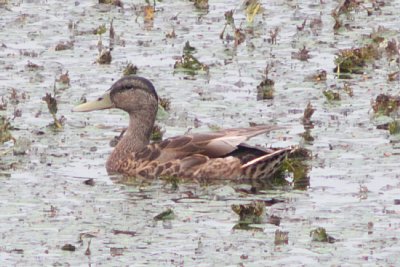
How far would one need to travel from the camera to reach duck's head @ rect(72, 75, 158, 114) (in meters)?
16.3

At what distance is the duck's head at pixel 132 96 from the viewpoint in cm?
1634

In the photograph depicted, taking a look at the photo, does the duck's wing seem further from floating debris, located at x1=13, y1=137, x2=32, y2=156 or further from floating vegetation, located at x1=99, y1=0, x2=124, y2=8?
→ floating vegetation, located at x1=99, y1=0, x2=124, y2=8

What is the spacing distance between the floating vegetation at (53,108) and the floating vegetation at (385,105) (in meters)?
3.26

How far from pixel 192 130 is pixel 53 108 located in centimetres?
Result: 144

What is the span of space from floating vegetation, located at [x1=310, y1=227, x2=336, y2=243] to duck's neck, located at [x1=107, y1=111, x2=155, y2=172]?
3392mm

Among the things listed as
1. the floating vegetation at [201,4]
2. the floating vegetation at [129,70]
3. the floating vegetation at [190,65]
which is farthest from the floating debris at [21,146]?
the floating vegetation at [201,4]

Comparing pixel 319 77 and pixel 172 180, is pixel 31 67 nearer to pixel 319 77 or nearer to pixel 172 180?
pixel 319 77

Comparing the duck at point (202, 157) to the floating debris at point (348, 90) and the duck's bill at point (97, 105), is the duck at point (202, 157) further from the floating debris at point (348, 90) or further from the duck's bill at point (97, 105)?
the floating debris at point (348, 90)

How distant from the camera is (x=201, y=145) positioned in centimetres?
1564

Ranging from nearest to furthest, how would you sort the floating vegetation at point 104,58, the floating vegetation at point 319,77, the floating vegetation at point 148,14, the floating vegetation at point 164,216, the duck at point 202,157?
the floating vegetation at point 164,216 < the duck at point 202,157 < the floating vegetation at point 319,77 < the floating vegetation at point 104,58 < the floating vegetation at point 148,14

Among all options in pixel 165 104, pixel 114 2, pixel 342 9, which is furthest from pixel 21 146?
pixel 342 9

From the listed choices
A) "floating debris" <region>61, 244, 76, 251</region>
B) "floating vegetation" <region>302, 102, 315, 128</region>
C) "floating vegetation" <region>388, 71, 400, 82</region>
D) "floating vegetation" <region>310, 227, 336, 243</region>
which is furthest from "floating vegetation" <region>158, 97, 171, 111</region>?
"floating debris" <region>61, 244, 76, 251</region>

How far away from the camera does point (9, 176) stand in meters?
15.1

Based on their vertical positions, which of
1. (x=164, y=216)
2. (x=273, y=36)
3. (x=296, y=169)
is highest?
(x=273, y=36)
